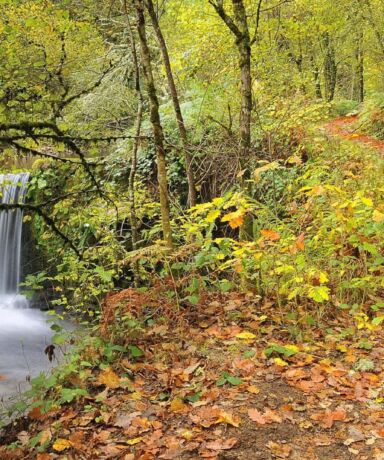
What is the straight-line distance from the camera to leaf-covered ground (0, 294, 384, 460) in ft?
9.12

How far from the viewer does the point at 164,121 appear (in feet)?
30.0

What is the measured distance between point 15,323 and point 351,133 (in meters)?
9.02

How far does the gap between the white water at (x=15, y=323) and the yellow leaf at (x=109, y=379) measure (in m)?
0.87

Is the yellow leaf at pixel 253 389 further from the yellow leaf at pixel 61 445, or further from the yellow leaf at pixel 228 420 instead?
the yellow leaf at pixel 61 445

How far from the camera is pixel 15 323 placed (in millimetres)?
8703

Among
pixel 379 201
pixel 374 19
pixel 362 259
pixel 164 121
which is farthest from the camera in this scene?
pixel 374 19

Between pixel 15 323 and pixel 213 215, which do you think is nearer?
pixel 213 215

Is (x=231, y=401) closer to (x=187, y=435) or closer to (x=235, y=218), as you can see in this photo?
(x=187, y=435)

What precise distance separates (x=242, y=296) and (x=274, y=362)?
1.27m

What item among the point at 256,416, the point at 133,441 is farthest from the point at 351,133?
the point at 133,441

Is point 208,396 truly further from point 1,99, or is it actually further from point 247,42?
point 247,42

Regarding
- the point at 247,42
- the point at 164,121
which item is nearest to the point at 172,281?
the point at 247,42

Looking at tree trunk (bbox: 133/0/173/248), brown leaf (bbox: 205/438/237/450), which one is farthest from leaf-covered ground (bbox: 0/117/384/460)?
tree trunk (bbox: 133/0/173/248)

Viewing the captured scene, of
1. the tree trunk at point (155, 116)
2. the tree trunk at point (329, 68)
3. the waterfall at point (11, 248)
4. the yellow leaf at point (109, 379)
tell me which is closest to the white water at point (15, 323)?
the waterfall at point (11, 248)
